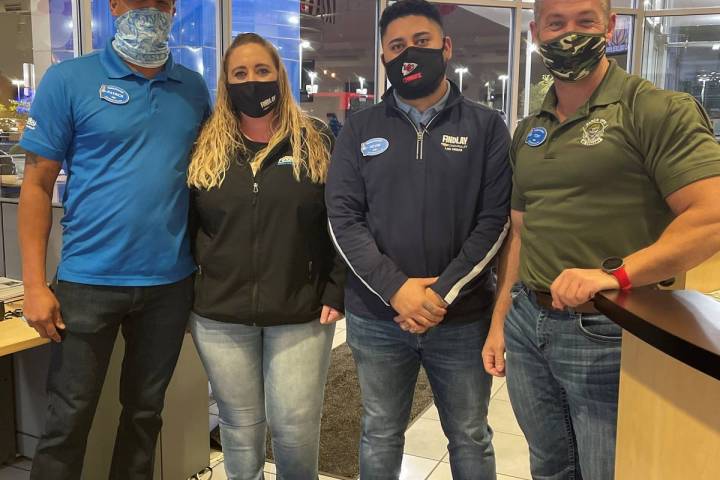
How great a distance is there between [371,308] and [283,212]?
39cm

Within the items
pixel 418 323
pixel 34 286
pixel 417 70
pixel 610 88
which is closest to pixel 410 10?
pixel 417 70

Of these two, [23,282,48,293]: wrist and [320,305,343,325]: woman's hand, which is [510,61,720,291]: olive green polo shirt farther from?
[23,282,48,293]: wrist

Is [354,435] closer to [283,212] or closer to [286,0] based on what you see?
[283,212]

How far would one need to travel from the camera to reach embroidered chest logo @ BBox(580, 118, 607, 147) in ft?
4.96

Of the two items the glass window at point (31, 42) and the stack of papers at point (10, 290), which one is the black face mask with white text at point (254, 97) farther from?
the glass window at point (31, 42)

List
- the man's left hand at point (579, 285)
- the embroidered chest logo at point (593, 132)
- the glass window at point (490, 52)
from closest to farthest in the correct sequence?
the man's left hand at point (579, 285), the embroidered chest logo at point (593, 132), the glass window at point (490, 52)

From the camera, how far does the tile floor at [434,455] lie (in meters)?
2.97

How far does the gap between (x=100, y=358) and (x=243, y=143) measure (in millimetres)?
786

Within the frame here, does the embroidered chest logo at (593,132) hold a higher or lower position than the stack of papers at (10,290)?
higher

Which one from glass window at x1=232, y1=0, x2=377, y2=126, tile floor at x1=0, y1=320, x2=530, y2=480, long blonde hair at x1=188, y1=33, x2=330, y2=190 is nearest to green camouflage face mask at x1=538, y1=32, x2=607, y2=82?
long blonde hair at x1=188, y1=33, x2=330, y2=190

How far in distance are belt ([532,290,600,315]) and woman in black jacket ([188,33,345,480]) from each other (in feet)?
2.18

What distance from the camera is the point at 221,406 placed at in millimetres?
2068

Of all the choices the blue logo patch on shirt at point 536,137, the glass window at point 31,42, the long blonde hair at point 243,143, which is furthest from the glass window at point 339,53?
the blue logo patch on shirt at point 536,137

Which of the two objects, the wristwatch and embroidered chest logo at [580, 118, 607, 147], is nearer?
the wristwatch
